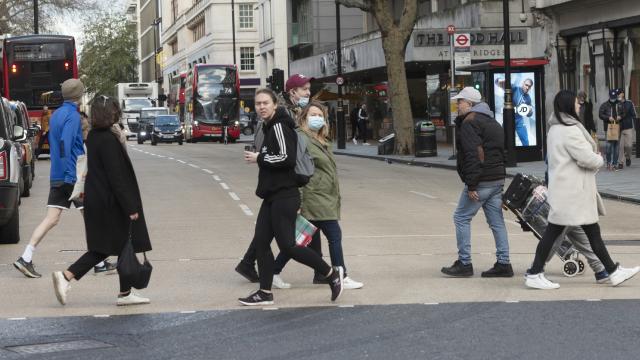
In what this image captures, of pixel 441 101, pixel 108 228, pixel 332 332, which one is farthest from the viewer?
pixel 441 101

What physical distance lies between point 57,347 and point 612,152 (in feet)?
65.6

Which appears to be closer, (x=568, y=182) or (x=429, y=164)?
(x=568, y=182)

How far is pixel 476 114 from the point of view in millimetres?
10594

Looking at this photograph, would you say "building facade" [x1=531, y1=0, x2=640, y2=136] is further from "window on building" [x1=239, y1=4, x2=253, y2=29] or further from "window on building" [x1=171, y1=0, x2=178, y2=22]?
"window on building" [x1=171, y1=0, x2=178, y2=22]

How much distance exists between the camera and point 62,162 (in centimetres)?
1130

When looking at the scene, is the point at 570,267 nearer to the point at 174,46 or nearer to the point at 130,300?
the point at 130,300

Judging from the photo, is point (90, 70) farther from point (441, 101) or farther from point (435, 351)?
point (435, 351)

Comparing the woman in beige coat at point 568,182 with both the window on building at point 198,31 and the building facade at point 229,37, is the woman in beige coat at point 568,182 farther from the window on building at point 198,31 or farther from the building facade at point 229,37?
the window on building at point 198,31

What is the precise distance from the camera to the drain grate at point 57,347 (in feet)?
24.6

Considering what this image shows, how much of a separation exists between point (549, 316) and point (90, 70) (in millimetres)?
124878

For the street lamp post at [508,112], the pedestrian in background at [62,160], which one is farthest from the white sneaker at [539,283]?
the street lamp post at [508,112]

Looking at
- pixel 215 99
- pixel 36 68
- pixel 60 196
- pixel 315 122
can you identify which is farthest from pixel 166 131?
pixel 315 122

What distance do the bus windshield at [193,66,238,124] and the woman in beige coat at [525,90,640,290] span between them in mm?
52568

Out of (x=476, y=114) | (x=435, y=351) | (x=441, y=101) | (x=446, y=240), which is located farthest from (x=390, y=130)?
(x=435, y=351)
